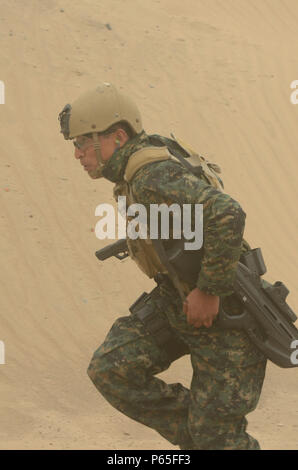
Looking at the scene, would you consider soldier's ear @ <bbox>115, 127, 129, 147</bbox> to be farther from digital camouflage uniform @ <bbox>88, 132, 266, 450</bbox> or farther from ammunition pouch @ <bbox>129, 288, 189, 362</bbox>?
ammunition pouch @ <bbox>129, 288, 189, 362</bbox>

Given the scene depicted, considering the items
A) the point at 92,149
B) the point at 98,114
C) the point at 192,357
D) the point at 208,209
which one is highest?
the point at 98,114

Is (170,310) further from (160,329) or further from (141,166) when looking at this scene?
(141,166)

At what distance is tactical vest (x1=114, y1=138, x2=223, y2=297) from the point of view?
201 inches

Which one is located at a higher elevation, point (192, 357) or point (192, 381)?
point (192, 357)

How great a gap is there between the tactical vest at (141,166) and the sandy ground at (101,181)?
2.19m

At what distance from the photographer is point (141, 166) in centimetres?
509

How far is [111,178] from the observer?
5.33 meters

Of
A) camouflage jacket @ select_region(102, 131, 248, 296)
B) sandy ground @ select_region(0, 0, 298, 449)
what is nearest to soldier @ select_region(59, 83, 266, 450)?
camouflage jacket @ select_region(102, 131, 248, 296)

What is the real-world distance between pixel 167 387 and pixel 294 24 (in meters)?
10.7

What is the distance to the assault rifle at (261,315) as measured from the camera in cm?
532

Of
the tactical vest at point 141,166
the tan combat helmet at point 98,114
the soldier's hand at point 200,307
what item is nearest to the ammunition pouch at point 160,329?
the tactical vest at point 141,166

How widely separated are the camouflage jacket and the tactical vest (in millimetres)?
38

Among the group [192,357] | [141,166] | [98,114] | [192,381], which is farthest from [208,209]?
[192,381]

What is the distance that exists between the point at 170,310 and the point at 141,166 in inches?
31.6
